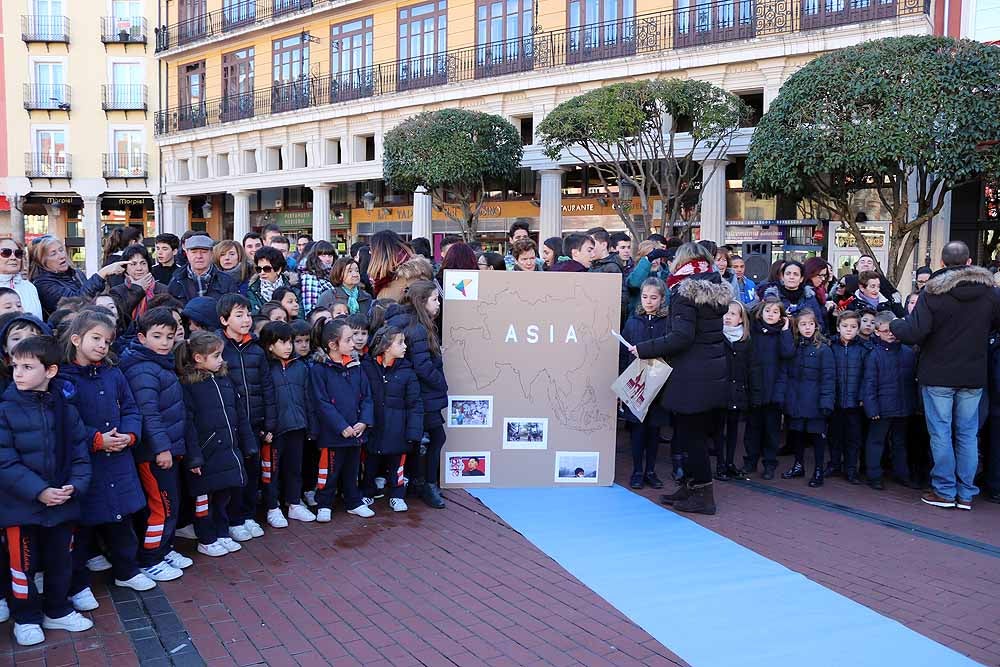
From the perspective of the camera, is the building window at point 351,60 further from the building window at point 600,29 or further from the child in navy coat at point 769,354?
the child in navy coat at point 769,354

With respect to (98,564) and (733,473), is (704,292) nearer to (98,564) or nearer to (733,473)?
(733,473)

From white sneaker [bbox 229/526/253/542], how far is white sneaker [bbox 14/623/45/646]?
1.51 metres

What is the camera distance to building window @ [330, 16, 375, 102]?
1032 inches

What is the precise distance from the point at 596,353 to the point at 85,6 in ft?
120

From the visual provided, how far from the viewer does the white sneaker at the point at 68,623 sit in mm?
4070

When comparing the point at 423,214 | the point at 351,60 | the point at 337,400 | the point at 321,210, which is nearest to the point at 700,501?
the point at 337,400

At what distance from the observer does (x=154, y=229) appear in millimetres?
35812

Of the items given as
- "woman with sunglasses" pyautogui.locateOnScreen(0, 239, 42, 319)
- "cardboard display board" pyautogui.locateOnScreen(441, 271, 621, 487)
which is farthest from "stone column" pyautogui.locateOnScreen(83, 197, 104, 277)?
"cardboard display board" pyautogui.locateOnScreen(441, 271, 621, 487)

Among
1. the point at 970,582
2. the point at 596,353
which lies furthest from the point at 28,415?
the point at 970,582

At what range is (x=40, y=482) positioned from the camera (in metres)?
3.82

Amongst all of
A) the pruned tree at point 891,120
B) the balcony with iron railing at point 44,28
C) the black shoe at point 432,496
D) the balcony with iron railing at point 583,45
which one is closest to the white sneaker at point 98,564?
the black shoe at point 432,496

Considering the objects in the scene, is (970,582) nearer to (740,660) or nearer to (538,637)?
(740,660)

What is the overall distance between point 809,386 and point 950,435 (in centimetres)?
113

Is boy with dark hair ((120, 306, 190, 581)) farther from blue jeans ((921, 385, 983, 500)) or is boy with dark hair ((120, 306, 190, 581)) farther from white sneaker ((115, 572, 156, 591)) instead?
blue jeans ((921, 385, 983, 500))
